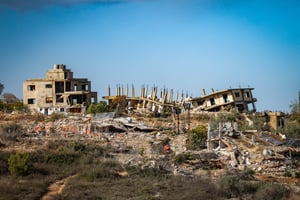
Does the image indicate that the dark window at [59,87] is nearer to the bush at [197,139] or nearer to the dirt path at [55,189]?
the bush at [197,139]

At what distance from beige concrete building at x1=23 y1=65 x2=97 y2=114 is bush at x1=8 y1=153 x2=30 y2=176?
995 inches

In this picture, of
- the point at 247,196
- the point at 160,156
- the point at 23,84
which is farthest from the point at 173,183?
the point at 23,84

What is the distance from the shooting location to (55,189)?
30391 mm

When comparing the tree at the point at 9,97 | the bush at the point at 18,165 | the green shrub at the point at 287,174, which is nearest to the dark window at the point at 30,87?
the tree at the point at 9,97

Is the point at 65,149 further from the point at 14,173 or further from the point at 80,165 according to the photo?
the point at 14,173

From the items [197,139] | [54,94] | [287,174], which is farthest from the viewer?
[54,94]

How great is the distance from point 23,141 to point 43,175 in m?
7.07

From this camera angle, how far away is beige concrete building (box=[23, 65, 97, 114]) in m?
58.5

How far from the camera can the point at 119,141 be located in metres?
40.9

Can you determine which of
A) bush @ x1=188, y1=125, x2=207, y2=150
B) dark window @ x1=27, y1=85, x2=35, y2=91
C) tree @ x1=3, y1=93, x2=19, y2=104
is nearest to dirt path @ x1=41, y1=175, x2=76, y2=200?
bush @ x1=188, y1=125, x2=207, y2=150

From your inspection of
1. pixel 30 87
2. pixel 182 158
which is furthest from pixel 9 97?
pixel 182 158

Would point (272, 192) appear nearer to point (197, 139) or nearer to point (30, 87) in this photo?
point (197, 139)

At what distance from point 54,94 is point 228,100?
1493cm

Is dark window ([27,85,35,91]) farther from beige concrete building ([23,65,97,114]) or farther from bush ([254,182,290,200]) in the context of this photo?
bush ([254,182,290,200])
